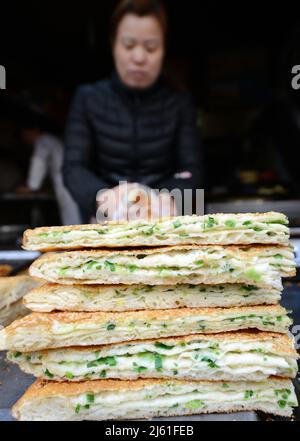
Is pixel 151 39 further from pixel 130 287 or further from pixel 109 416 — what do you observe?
pixel 109 416

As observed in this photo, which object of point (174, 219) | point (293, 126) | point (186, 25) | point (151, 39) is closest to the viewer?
point (174, 219)

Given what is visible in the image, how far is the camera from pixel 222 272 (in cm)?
139

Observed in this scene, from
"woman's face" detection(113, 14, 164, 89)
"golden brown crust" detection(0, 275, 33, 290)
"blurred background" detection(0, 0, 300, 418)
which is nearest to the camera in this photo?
"golden brown crust" detection(0, 275, 33, 290)

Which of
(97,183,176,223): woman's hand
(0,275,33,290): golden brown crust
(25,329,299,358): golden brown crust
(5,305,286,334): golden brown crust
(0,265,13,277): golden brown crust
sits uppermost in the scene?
(97,183,176,223): woman's hand

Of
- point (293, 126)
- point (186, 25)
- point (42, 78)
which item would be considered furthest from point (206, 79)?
point (42, 78)

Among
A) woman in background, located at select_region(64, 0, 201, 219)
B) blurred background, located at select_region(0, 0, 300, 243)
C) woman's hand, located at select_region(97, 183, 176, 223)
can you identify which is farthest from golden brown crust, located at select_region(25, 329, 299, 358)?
blurred background, located at select_region(0, 0, 300, 243)

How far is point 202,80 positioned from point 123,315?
774cm

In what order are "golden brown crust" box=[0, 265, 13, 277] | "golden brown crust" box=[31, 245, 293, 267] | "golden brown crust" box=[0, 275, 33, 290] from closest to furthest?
"golden brown crust" box=[31, 245, 293, 267], "golden brown crust" box=[0, 275, 33, 290], "golden brown crust" box=[0, 265, 13, 277]

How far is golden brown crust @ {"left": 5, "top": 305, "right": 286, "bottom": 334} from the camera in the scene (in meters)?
1.36

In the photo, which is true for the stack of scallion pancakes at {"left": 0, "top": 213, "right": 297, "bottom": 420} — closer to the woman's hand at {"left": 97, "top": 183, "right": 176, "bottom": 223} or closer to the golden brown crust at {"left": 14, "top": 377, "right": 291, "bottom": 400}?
the golden brown crust at {"left": 14, "top": 377, "right": 291, "bottom": 400}

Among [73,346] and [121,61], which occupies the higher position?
[121,61]

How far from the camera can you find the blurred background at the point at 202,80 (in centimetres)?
704

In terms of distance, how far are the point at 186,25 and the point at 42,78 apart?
9.86 feet

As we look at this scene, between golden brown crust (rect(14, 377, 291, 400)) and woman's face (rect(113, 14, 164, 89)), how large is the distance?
2369mm
